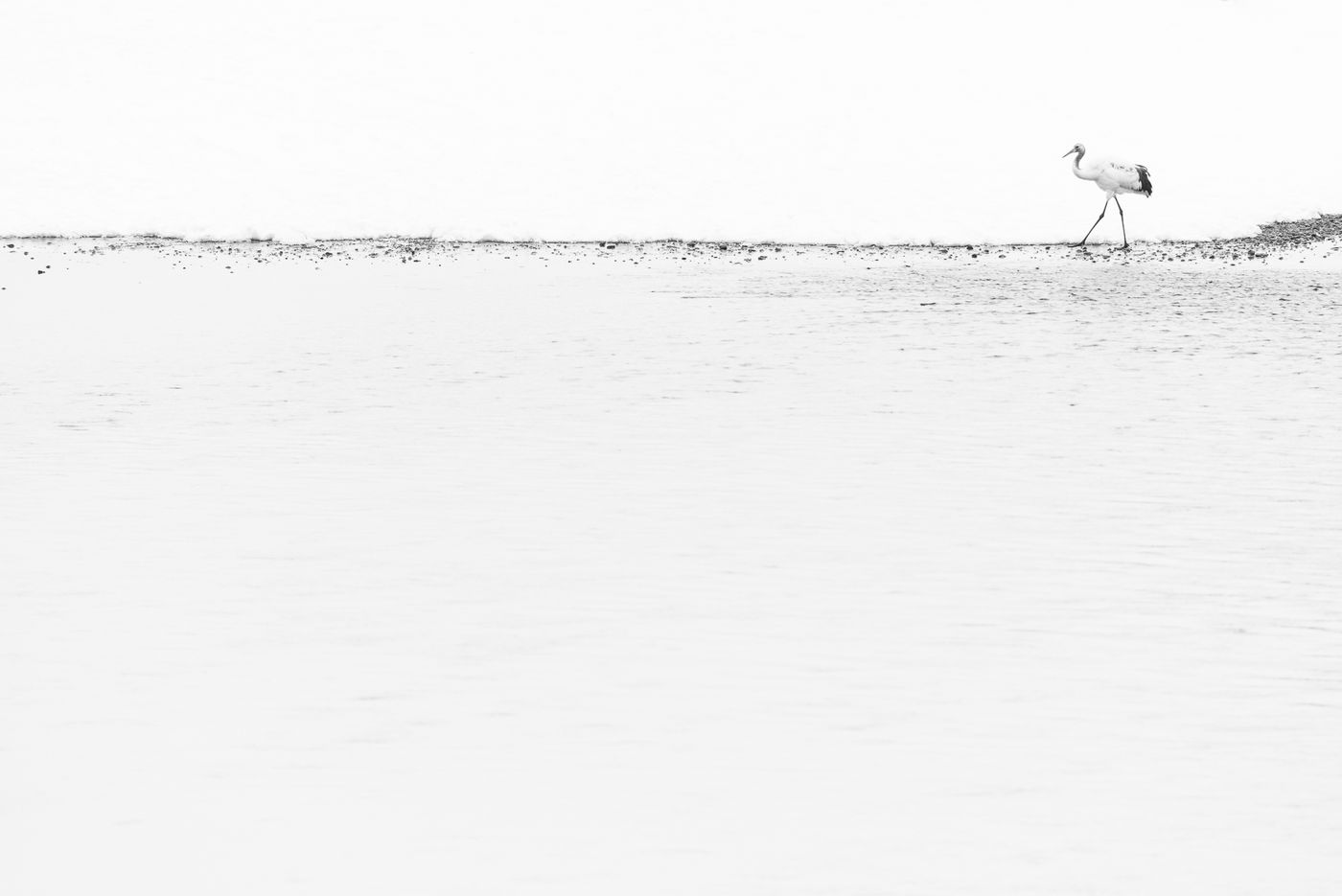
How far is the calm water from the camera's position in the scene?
4.67 m

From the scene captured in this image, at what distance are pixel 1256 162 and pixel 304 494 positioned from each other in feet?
95.3

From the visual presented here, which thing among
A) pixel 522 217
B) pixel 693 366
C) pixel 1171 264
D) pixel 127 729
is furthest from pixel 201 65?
pixel 127 729

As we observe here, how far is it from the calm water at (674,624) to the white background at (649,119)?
1580 centimetres

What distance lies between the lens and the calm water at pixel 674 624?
15.3ft

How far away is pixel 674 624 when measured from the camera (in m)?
6.65

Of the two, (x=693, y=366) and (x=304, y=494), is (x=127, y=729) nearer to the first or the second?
(x=304, y=494)

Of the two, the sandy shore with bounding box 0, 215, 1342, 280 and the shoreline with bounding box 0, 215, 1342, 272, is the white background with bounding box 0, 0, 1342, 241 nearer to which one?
the shoreline with bounding box 0, 215, 1342, 272

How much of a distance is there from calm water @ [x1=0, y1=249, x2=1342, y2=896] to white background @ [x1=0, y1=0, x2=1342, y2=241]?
15.8 m

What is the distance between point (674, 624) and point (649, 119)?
2886 centimetres

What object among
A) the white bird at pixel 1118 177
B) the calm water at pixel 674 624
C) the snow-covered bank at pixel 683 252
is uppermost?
the white bird at pixel 1118 177

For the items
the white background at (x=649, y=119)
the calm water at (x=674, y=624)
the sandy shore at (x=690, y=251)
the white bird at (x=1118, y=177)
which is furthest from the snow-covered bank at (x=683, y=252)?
the calm water at (x=674, y=624)

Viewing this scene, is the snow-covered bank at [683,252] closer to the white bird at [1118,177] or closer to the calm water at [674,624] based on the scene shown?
the white bird at [1118,177]

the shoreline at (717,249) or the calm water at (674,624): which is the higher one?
the shoreline at (717,249)

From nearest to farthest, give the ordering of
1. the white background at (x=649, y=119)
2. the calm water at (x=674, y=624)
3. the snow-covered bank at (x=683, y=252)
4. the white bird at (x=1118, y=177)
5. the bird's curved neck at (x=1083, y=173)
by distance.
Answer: the calm water at (x=674, y=624)
the snow-covered bank at (x=683, y=252)
the white bird at (x=1118, y=177)
the bird's curved neck at (x=1083, y=173)
the white background at (x=649, y=119)
